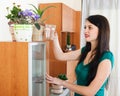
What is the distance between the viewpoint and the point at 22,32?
1.49 metres

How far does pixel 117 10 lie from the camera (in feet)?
10.2

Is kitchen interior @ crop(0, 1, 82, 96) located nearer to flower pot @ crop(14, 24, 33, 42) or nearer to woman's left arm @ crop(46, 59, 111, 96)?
flower pot @ crop(14, 24, 33, 42)

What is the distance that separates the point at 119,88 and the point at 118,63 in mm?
392

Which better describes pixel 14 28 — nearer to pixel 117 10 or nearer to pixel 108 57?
pixel 108 57

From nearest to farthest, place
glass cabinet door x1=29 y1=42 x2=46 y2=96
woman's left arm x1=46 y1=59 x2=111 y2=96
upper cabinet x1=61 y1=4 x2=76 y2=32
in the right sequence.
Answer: woman's left arm x1=46 y1=59 x2=111 y2=96, glass cabinet door x1=29 y1=42 x2=46 y2=96, upper cabinet x1=61 y1=4 x2=76 y2=32

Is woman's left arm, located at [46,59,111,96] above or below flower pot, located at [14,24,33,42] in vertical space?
below

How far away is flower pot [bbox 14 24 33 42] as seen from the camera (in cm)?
147

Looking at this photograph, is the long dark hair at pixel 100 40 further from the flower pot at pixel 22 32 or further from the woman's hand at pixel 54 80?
the flower pot at pixel 22 32

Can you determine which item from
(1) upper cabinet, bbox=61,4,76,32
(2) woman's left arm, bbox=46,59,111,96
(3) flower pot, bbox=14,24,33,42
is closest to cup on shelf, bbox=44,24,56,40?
(3) flower pot, bbox=14,24,33,42

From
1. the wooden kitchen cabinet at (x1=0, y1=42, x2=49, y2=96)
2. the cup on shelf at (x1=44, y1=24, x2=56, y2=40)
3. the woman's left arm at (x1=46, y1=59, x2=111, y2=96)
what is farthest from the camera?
the cup on shelf at (x1=44, y1=24, x2=56, y2=40)

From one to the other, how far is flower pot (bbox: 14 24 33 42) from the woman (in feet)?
1.30

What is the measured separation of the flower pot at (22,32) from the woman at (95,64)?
40cm

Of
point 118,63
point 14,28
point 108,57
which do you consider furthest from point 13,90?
point 118,63

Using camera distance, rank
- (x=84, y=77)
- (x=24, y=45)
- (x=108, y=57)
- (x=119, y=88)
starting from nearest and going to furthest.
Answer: (x=24, y=45) < (x=108, y=57) < (x=84, y=77) < (x=119, y=88)
